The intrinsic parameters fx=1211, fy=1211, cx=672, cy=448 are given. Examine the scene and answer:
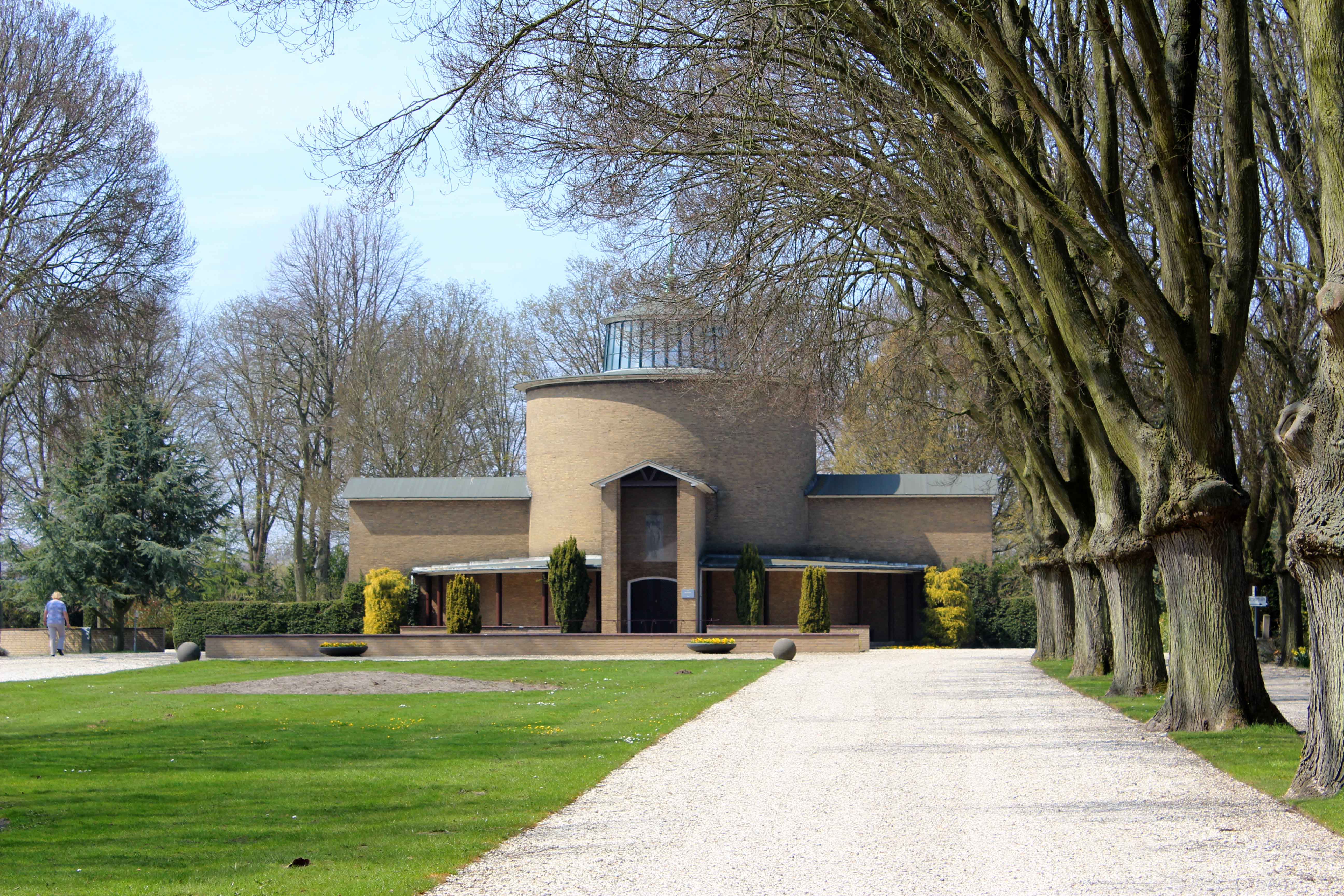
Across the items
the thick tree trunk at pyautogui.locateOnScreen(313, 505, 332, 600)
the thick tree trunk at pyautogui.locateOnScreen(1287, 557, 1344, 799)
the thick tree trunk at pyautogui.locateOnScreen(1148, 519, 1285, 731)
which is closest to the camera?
the thick tree trunk at pyautogui.locateOnScreen(1287, 557, 1344, 799)

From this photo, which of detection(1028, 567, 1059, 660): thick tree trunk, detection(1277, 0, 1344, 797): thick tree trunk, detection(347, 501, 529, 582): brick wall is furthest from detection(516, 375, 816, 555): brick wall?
detection(1277, 0, 1344, 797): thick tree trunk

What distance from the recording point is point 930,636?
44.3 meters

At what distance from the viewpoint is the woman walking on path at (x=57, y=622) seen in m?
35.7

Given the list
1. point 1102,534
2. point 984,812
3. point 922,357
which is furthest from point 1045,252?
point 922,357

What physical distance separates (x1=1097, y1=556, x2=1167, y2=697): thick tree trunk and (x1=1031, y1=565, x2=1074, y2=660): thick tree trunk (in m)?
7.32

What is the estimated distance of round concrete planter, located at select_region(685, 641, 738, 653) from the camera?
35094mm

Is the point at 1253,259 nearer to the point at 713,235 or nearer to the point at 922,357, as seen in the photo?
the point at 713,235

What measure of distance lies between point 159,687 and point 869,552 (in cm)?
3007

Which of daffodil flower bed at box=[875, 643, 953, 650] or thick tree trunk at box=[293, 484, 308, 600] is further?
thick tree trunk at box=[293, 484, 308, 600]

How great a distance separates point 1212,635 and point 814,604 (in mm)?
28547

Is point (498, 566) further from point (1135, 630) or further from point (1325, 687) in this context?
point (1325, 687)

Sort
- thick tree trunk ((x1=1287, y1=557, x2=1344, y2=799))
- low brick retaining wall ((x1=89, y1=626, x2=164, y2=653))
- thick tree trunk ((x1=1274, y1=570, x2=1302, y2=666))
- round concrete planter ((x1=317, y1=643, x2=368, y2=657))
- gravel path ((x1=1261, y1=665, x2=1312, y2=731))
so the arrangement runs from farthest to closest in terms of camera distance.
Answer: low brick retaining wall ((x1=89, y1=626, x2=164, y2=653)), round concrete planter ((x1=317, y1=643, x2=368, y2=657)), thick tree trunk ((x1=1274, y1=570, x2=1302, y2=666)), gravel path ((x1=1261, y1=665, x2=1312, y2=731)), thick tree trunk ((x1=1287, y1=557, x2=1344, y2=799))

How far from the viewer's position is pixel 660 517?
44.4 metres

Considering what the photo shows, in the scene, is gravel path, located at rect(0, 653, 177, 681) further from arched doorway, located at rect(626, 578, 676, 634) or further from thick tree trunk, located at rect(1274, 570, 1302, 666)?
thick tree trunk, located at rect(1274, 570, 1302, 666)
